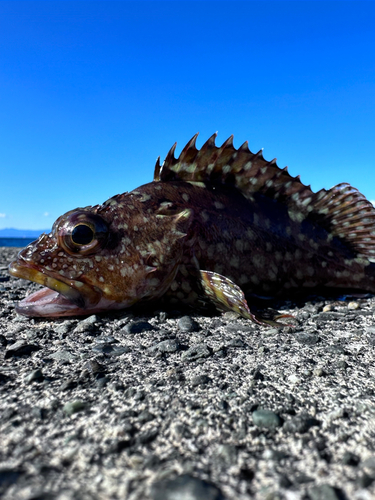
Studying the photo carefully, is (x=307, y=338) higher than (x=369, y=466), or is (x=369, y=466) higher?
(x=307, y=338)

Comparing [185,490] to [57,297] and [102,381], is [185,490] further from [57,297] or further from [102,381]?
[57,297]

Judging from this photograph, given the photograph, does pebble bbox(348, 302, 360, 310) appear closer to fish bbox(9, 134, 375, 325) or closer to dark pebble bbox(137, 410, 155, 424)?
fish bbox(9, 134, 375, 325)

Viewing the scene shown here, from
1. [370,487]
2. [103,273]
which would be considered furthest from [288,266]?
[370,487]

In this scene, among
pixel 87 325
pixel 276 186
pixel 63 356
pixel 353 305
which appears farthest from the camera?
pixel 276 186

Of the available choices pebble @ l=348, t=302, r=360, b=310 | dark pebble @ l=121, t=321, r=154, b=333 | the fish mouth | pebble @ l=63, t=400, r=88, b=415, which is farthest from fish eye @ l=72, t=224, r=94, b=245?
pebble @ l=348, t=302, r=360, b=310

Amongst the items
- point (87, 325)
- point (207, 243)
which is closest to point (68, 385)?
point (87, 325)

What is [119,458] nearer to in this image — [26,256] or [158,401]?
[158,401]

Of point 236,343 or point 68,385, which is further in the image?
point 236,343

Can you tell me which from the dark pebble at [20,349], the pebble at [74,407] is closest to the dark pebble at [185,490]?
the pebble at [74,407]
